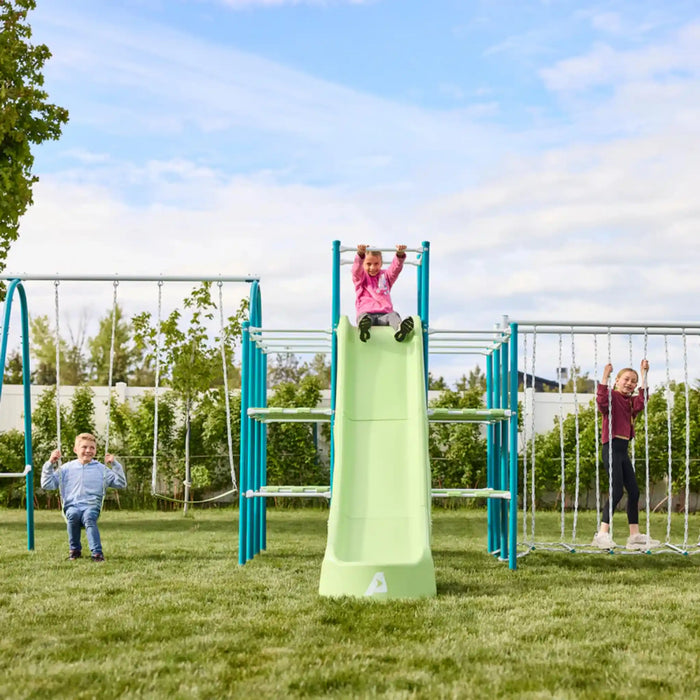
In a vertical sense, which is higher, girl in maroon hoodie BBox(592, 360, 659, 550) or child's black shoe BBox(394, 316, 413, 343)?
child's black shoe BBox(394, 316, 413, 343)

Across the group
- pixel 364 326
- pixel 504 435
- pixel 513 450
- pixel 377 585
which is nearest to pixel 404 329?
pixel 364 326

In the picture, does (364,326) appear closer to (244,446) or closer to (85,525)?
(244,446)

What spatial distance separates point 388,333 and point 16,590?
3.64m

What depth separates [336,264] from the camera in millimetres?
7812

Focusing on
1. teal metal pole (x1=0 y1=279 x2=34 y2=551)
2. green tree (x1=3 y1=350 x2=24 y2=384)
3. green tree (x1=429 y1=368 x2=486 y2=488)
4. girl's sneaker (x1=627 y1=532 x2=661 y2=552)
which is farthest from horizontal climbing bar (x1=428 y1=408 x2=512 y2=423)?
green tree (x1=3 y1=350 x2=24 y2=384)

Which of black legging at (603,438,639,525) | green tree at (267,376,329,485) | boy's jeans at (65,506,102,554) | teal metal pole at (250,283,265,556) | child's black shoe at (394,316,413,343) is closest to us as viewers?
boy's jeans at (65,506,102,554)

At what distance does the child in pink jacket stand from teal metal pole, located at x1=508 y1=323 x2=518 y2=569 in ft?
3.51

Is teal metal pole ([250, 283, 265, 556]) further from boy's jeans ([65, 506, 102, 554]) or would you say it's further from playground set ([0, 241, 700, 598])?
boy's jeans ([65, 506, 102, 554])

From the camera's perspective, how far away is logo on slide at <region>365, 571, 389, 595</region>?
18.1ft

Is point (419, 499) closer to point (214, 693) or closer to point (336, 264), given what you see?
point (336, 264)

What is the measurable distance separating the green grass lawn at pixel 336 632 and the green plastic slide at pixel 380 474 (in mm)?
234

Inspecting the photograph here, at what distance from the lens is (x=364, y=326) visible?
7.89m

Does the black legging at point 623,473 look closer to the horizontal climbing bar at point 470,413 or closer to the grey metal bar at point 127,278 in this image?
the horizontal climbing bar at point 470,413

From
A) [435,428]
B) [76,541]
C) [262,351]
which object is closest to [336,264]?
[262,351]
